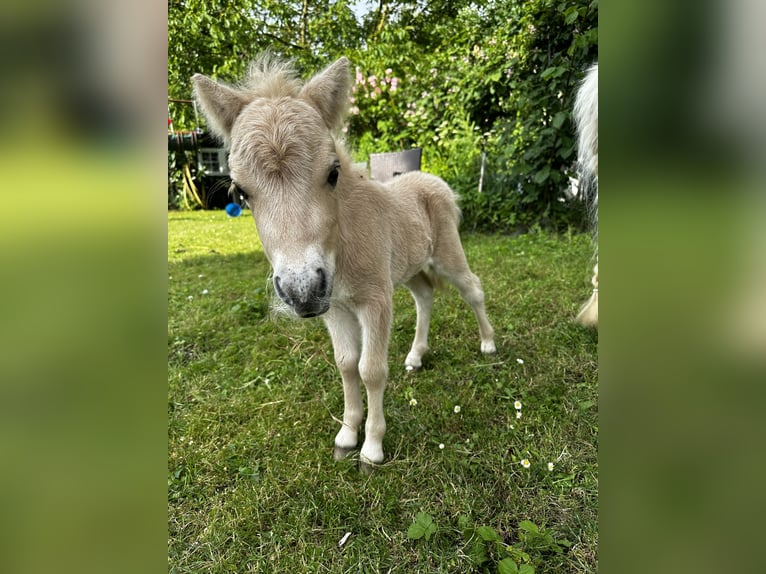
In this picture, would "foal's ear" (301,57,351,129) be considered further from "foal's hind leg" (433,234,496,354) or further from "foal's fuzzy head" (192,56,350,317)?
"foal's hind leg" (433,234,496,354)

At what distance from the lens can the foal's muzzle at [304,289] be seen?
135 centimetres

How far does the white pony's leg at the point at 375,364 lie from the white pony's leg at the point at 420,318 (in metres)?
0.83

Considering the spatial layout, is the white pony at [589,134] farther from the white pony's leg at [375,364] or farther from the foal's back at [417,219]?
the white pony's leg at [375,364]

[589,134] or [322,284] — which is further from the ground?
[589,134]

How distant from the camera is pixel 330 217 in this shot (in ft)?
5.03

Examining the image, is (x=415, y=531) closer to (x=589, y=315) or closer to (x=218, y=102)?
(x=218, y=102)

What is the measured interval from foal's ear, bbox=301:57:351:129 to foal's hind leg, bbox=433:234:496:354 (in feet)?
4.33

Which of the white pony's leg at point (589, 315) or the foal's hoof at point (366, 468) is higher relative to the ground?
the white pony's leg at point (589, 315)

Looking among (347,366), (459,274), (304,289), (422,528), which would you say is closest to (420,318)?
(459,274)

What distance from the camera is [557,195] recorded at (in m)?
6.05

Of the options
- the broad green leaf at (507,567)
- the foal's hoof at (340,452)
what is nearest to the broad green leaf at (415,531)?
the broad green leaf at (507,567)

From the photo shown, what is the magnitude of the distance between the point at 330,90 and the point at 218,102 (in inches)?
17.7

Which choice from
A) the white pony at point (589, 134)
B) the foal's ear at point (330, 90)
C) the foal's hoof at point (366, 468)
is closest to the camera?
the foal's ear at point (330, 90)
